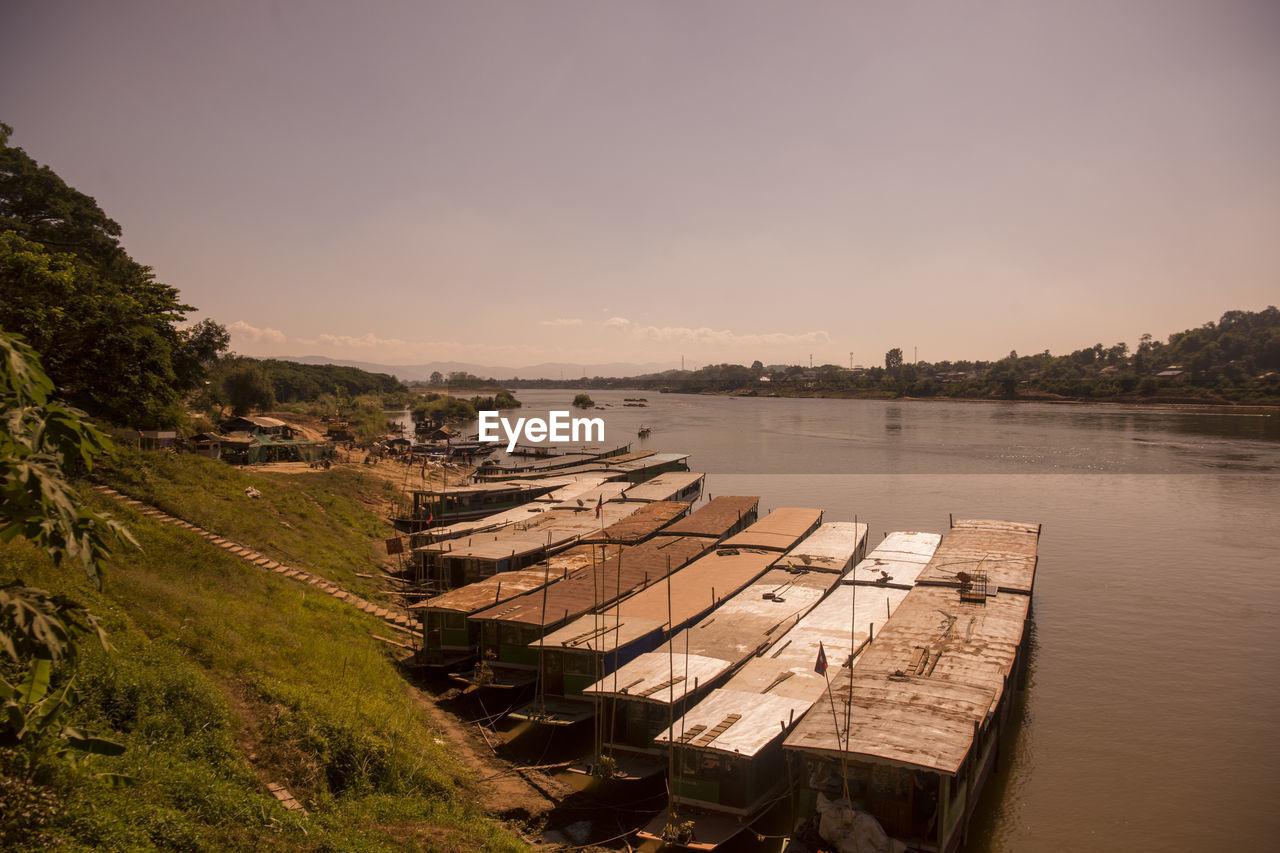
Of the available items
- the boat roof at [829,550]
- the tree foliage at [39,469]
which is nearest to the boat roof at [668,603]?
the boat roof at [829,550]

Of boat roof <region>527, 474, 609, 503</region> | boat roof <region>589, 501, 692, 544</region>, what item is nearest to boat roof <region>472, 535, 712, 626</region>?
boat roof <region>589, 501, 692, 544</region>

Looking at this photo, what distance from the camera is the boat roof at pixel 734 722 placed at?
42.4ft

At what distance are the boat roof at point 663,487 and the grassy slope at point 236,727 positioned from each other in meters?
22.2

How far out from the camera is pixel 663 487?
A: 43281 mm

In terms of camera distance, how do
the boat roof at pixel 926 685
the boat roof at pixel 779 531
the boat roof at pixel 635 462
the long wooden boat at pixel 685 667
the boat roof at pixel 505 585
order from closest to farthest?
the boat roof at pixel 926 685
the long wooden boat at pixel 685 667
the boat roof at pixel 505 585
the boat roof at pixel 779 531
the boat roof at pixel 635 462

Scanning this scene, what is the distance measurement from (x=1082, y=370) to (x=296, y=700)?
19542 cm

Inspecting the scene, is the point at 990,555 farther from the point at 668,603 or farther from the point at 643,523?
the point at 643,523

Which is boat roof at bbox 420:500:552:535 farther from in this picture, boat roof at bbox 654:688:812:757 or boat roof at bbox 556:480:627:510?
boat roof at bbox 654:688:812:757

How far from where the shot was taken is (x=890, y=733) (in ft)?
40.3

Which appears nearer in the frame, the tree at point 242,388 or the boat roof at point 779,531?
the boat roof at point 779,531

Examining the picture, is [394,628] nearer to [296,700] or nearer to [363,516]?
[296,700]

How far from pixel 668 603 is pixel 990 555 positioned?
515 inches

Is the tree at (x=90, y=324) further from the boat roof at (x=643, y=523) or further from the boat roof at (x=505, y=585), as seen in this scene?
the boat roof at (x=643, y=523)

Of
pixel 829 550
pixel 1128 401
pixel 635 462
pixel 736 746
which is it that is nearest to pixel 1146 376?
pixel 1128 401
